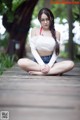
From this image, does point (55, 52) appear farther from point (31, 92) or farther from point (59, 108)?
point (59, 108)

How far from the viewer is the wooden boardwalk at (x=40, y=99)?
19.0 feet

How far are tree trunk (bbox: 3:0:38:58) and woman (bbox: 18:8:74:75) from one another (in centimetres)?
677

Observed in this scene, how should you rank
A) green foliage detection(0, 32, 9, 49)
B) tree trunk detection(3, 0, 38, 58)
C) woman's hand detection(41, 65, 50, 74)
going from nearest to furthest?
woman's hand detection(41, 65, 50, 74) → tree trunk detection(3, 0, 38, 58) → green foliage detection(0, 32, 9, 49)

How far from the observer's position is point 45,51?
888 centimetres

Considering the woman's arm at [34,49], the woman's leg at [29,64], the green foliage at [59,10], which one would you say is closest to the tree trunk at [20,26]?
the woman's arm at [34,49]

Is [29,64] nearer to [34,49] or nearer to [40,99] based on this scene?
[34,49]

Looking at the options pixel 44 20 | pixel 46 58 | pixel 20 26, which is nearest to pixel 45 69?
pixel 46 58

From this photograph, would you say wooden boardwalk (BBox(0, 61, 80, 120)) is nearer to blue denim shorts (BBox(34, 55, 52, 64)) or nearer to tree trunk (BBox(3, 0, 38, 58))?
blue denim shorts (BBox(34, 55, 52, 64))

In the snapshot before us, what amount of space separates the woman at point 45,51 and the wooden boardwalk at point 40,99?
796 millimetres

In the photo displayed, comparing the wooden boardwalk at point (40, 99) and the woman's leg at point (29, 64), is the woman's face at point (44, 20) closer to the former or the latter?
the woman's leg at point (29, 64)

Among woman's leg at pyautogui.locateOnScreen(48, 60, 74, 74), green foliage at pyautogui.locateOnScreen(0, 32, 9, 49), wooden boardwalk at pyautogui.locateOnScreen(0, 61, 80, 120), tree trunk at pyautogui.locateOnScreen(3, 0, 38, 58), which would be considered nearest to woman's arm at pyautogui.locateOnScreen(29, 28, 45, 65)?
woman's leg at pyautogui.locateOnScreen(48, 60, 74, 74)

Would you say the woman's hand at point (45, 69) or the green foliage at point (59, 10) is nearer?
the woman's hand at point (45, 69)

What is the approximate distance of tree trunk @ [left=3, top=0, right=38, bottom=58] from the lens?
15.8m

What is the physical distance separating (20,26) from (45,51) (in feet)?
23.6
